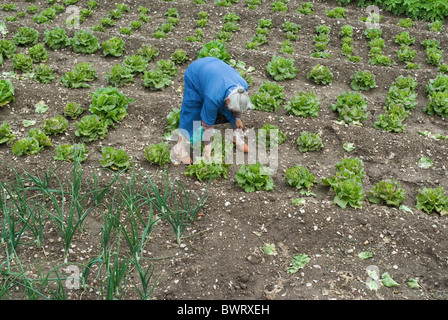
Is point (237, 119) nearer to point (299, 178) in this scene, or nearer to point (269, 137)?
point (269, 137)

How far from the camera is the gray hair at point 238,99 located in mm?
4406

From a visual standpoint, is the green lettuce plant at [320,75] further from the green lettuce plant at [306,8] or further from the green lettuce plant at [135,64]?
the green lettuce plant at [306,8]

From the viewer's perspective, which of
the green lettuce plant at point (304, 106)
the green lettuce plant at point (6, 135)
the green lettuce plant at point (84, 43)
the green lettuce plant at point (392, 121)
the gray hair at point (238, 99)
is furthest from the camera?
the green lettuce plant at point (84, 43)

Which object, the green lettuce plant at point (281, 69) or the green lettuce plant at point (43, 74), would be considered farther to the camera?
the green lettuce plant at point (281, 69)

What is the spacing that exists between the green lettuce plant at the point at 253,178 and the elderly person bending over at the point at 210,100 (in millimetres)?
446

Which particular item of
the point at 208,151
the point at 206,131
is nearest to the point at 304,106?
the point at 208,151

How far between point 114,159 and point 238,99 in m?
1.58

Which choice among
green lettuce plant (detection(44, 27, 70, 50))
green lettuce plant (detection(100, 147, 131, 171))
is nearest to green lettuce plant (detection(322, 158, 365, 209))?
green lettuce plant (detection(100, 147, 131, 171))

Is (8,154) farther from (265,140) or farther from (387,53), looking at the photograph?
(387,53)

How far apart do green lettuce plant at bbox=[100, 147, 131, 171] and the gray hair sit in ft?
4.53

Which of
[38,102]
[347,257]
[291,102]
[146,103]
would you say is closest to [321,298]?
[347,257]

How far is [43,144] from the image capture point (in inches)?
214

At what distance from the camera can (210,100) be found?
4531 millimetres

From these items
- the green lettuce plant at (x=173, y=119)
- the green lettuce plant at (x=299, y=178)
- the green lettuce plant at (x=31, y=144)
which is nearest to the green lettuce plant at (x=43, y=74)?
the green lettuce plant at (x=31, y=144)
